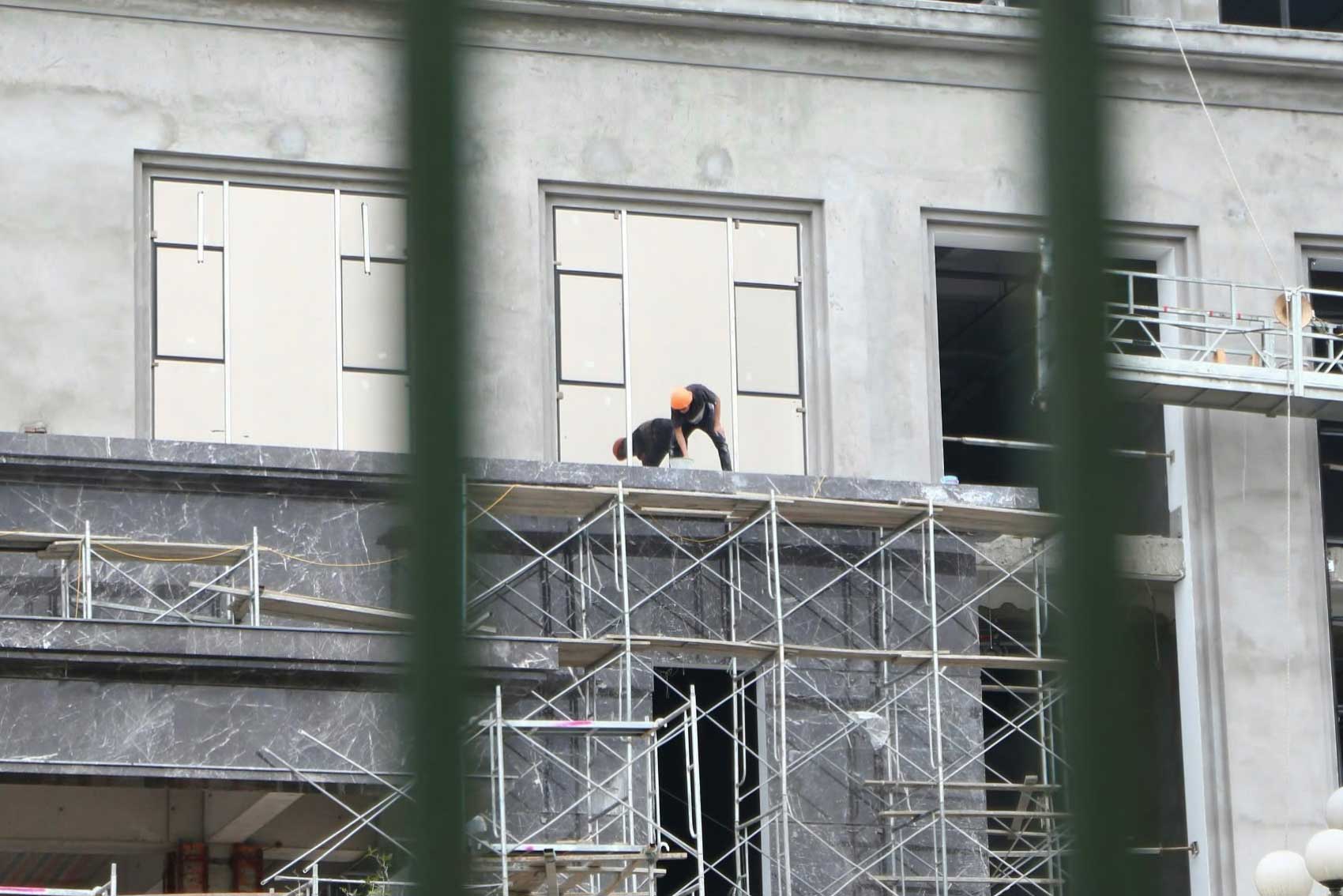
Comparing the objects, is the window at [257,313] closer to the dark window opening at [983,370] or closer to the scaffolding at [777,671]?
the scaffolding at [777,671]

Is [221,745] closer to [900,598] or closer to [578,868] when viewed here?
[578,868]

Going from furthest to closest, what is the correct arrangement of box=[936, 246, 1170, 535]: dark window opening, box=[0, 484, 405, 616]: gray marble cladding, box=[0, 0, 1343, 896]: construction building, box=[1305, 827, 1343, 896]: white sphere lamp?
box=[936, 246, 1170, 535]: dark window opening
box=[0, 484, 405, 616]: gray marble cladding
box=[0, 0, 1343, 896]: construction building
box=[1305, 827, 1343, 896]: white sphere lamp

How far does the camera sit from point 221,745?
19609 mm

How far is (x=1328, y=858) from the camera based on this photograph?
19.1m

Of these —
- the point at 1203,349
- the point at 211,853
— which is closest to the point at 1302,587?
the point at 1203,349

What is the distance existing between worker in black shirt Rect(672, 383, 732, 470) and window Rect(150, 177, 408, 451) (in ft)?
10.6

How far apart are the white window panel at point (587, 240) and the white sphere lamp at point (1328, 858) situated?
10846mm

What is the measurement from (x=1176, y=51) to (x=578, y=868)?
12.7m

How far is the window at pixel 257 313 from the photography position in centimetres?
2544

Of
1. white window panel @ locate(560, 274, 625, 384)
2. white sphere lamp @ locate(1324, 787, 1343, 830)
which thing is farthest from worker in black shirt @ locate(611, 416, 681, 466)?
white sphere lamp @ locate(1324, 787, 1343, 830)

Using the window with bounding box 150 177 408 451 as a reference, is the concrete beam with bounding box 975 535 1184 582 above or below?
below

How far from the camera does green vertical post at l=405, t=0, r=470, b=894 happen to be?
1.52 metres

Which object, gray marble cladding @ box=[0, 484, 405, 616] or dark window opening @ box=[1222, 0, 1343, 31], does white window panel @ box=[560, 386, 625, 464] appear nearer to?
gray marble cladding @ box=[0, 484, 405, 616]

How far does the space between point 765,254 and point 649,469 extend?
12.3ft
